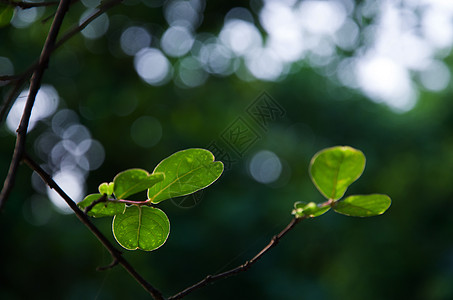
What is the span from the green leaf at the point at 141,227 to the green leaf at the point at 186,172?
0.05ft

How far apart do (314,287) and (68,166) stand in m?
2.19

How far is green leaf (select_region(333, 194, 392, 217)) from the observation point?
34 cm

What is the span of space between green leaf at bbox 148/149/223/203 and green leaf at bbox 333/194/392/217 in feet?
0.32

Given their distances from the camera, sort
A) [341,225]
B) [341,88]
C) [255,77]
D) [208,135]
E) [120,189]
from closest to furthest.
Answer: [120,189], [208,135], [341,225], [255,77], [341,88]

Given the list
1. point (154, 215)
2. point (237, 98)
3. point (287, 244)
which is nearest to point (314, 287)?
point (287, 244)

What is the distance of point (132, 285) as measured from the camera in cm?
338

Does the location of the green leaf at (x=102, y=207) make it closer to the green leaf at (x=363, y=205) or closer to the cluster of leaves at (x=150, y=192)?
the cluster of leaves at (x=150, y=192)

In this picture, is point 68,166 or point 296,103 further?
point 296,103

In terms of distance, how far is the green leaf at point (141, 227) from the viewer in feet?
1.18

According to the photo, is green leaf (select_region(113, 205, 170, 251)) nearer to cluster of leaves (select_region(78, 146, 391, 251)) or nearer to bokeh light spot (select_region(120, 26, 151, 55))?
cluster of leaves (select_region(78, 146, 391, 251))

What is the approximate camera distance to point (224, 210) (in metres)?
3.48

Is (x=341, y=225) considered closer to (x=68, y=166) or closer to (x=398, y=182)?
(x=398, y=182)

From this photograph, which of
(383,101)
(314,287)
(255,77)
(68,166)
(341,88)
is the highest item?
(68,166)

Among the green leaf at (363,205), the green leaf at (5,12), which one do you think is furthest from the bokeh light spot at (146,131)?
the green leaf at (363,205)
